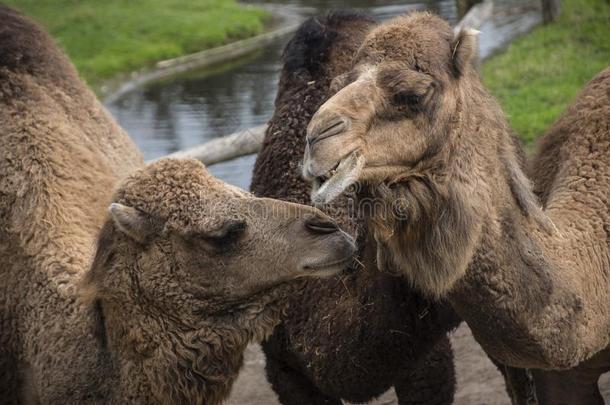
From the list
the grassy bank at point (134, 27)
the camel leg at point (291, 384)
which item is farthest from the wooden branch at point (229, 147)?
the grassy bank at point (134, 27)

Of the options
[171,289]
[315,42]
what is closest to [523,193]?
[171,289]

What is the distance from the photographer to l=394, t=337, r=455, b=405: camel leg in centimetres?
527

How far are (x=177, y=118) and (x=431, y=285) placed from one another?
991 cm

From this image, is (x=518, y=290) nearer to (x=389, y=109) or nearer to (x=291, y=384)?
(x=389, y=109)

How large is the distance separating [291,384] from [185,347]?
167cm

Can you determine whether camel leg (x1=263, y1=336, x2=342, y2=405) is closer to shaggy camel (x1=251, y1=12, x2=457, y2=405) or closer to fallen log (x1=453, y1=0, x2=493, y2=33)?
shaggy camel (x1=251, y1=12, x2=457, y2=405)

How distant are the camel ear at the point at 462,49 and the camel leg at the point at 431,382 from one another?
180 centimetres

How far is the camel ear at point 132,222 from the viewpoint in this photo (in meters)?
3.88

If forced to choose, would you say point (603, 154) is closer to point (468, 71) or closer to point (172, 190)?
point (468, 71)

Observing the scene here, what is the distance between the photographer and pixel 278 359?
5.50 meters

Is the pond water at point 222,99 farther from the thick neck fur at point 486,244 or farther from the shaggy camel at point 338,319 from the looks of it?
the thick neck fur at point 486,244

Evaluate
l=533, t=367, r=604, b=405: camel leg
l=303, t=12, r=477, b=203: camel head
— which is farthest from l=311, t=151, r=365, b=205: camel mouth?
l=533, t=367, r=604, b=405: camel leg

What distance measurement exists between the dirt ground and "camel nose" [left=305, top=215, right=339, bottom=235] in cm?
292

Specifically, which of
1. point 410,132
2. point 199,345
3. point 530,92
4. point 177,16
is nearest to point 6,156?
point 199,345
